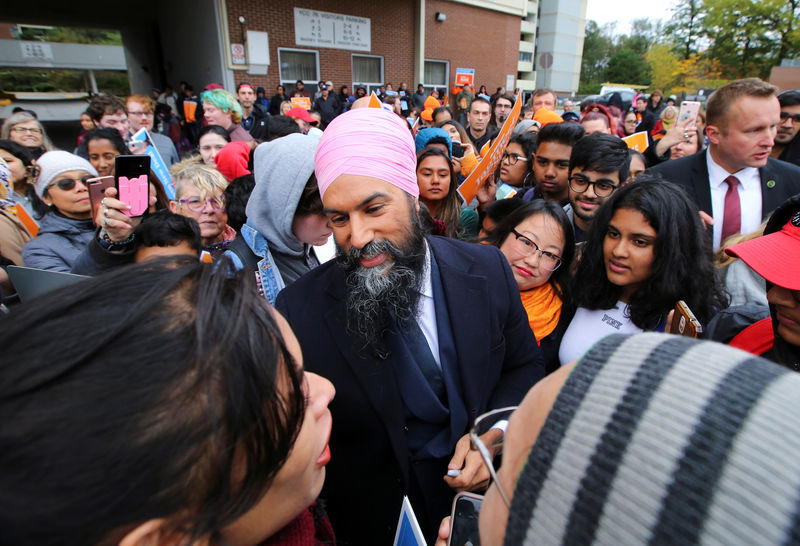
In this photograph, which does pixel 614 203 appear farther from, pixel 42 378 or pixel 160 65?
pixel 160 65

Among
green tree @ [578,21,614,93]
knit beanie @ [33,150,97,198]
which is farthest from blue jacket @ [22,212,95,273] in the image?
green tree @ [578,21,614,93]

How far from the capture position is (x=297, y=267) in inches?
91.7

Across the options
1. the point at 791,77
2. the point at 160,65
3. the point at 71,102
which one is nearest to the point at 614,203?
the point at 791,77

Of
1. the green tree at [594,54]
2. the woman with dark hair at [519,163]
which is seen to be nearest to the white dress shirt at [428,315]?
the woman with dark hair at [519,163]

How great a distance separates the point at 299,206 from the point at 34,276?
1267 millimetres

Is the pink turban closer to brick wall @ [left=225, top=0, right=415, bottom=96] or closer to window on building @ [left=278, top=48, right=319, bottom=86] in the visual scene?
brick wall @ [left=225, top=0, right=415, bottom=96]

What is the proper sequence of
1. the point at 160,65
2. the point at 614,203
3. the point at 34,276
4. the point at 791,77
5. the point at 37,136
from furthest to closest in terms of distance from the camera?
1. the point at 160,65
2. the point at 791,77
3. the point at 37,136
4. the point at 614,203
5. the point at 34,276

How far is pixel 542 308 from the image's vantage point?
2297 mm

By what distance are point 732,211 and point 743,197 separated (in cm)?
13

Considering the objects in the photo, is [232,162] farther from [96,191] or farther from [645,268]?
[645,268]

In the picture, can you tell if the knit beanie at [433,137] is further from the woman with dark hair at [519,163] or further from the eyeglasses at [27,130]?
the eyeglasses at [27,130]

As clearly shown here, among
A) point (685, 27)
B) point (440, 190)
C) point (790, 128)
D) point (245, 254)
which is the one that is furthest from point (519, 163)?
point (685, 27)

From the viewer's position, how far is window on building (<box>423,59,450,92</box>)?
19406mm

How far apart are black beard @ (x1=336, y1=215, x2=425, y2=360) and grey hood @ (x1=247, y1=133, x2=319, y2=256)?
0.55 meters
